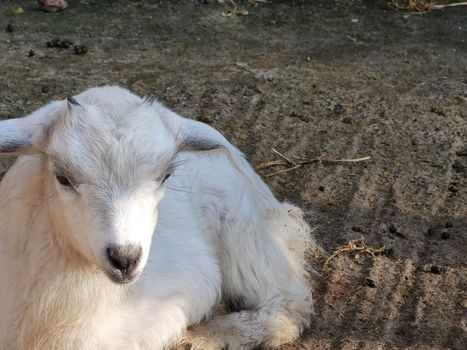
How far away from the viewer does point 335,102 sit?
6.39 metres

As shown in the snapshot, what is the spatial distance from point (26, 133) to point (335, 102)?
11.6ft

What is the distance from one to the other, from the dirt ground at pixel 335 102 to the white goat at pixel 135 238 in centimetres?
35

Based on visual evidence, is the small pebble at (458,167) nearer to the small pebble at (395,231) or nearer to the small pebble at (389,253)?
the small pebble at (395,231)

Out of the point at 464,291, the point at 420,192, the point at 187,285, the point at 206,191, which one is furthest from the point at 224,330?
the point at 420,192

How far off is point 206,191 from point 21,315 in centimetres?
109

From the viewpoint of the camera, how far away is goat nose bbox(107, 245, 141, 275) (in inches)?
116

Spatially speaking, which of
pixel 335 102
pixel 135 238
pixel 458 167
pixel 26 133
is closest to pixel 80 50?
pixel 335 102

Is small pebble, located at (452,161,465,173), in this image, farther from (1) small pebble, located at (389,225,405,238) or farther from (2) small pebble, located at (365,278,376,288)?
(2) small pebble, located at (365,278,376,288)

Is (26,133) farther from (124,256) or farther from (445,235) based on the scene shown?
(445,235)

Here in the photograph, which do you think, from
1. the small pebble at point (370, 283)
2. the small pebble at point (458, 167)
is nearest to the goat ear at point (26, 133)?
the small pebble at point (370, 283)

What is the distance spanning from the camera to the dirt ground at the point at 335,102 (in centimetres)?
448

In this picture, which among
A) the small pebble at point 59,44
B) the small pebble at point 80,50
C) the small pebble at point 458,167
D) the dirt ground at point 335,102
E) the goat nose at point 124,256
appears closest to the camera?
the goat nose at point 124,256

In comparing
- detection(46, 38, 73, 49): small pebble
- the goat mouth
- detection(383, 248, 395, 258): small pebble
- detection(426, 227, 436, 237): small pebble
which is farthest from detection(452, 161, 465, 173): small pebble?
detection(46, 38, 73, 49): small pebble

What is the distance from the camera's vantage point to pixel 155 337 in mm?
3846
